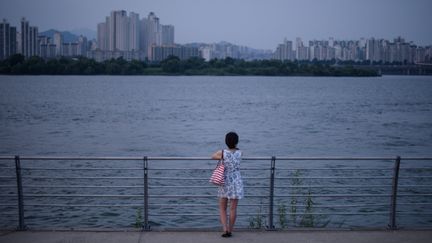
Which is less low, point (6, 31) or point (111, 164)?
point (6, 31)

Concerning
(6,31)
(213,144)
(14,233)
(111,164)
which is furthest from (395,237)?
(6,31)

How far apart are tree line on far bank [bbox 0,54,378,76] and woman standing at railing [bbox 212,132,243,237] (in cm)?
15691

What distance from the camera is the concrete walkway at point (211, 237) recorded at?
7.91 meters

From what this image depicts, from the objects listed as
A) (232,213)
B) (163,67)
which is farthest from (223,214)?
(163,67)

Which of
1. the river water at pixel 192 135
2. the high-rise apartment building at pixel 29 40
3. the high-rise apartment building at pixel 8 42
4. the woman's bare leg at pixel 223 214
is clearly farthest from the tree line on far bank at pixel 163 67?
the woman's bare leg at pixel 223 214

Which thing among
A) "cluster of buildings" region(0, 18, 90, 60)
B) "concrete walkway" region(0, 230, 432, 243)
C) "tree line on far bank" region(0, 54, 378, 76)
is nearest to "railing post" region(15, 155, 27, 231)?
"concrete walkway" region(0, 230, 432, 243)

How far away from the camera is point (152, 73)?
190625 mm

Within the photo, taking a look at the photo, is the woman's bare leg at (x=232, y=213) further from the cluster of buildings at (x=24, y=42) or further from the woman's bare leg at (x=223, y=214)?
the cluster of buildings at (x=24, y=42)

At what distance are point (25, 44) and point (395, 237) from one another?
16741 cm

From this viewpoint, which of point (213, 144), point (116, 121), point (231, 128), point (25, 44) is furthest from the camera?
point (25, 44)

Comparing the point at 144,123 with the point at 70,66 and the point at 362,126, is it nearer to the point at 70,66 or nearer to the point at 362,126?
the point at 362,126

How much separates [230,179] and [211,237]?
0.89 meters

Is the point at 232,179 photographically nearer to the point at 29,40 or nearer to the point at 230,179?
the point at 230,179

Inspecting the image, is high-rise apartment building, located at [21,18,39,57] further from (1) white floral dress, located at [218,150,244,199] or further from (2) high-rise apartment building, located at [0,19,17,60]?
(1) white floral dress, located at [218,150,244,199]
